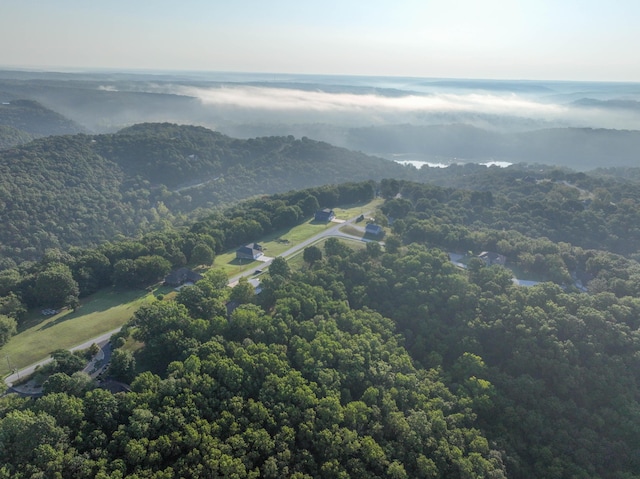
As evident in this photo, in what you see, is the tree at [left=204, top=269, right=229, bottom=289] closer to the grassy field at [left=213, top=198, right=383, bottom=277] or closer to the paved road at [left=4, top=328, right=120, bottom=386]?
the grassy field at [left=213, top=198, right=383, bottom=277]

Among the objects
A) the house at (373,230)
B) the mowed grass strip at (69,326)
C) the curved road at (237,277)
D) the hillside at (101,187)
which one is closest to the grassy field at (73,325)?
the mowed grass strip at (69,326)

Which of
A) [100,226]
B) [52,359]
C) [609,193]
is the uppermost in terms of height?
[609,193]

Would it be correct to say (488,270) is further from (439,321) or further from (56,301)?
(56,301)

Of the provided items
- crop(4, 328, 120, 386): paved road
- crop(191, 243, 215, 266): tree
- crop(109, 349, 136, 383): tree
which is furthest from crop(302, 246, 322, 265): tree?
crop(109, 349, 136, 383): tree

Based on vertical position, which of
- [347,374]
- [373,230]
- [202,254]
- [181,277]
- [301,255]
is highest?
[373,230]

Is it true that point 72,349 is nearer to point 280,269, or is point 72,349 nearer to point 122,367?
point 122,367

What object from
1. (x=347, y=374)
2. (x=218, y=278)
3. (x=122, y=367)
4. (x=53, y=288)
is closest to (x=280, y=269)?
(x=218, y=278)

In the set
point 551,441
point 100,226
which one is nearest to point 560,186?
point 551,441

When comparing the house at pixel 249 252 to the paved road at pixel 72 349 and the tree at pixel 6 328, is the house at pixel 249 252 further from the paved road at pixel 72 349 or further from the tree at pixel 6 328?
the tree at pixel 6 328
